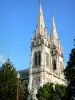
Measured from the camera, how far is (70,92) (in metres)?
34.1

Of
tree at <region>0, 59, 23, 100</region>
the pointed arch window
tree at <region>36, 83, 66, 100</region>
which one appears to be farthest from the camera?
the pointed arch window

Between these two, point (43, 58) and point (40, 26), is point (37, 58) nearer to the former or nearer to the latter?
point (43, 58)

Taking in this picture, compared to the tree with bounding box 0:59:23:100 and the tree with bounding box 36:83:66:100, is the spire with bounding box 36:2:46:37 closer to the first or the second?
the tree with bounding box 36:83:66:100

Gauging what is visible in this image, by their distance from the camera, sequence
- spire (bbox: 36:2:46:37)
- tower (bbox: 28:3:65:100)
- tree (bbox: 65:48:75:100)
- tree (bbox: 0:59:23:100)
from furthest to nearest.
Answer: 1. spire (bbox: 36:2:46:37)
2. tower (bbox: 28:3:65:100)
3. tree (bbox: 0:59:23:100)
4. tree (bbox: 65:48:75:100)

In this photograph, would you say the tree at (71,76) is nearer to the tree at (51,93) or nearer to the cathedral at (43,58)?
the tree at (51,93)

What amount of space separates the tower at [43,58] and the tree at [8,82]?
4420cm

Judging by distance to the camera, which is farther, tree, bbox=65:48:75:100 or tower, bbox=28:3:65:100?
tower, bbox=28:3:65:100

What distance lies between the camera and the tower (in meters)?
90.4

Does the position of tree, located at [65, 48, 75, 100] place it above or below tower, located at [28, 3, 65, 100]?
below

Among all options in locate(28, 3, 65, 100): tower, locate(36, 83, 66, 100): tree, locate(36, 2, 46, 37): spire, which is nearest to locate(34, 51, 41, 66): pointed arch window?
locate(28, 3, 65, 100): tower

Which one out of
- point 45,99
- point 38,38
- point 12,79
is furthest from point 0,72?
point 38,38

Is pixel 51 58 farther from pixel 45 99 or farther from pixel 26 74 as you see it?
pixel 45 99

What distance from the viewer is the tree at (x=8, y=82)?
1543 inches

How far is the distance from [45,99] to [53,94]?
81.1 inches
